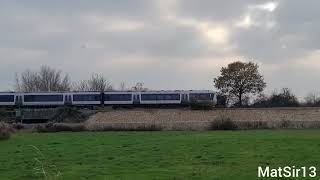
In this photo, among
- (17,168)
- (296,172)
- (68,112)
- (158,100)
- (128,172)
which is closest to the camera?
(296,172)

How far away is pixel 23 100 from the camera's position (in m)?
108

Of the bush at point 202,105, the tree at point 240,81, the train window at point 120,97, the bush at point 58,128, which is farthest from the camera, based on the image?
the tree at point 240,81

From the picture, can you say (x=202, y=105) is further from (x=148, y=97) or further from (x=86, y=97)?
(x=86, y=97)

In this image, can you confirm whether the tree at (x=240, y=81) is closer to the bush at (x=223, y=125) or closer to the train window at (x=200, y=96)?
the train window at (x=200, y=96)

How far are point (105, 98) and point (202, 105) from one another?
20253 millimetres

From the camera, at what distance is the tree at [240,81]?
12344 cm

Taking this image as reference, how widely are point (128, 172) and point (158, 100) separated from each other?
8531 cm

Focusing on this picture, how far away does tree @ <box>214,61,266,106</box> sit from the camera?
123438 millimetres

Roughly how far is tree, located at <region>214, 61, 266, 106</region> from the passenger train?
60.1ft

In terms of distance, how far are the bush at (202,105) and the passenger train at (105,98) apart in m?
2.64

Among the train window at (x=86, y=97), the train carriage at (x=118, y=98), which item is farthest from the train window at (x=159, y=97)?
the train window at (x=86, y=97)

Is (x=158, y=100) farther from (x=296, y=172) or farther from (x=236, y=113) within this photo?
(x=296, y=172)

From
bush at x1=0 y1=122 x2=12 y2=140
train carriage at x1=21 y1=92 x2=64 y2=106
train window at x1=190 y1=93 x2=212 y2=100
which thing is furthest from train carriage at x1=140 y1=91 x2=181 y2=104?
bush at x1=0 y1=122 x2=12 y2=140

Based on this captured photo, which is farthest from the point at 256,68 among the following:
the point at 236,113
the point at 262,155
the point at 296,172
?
the point at 296,172
